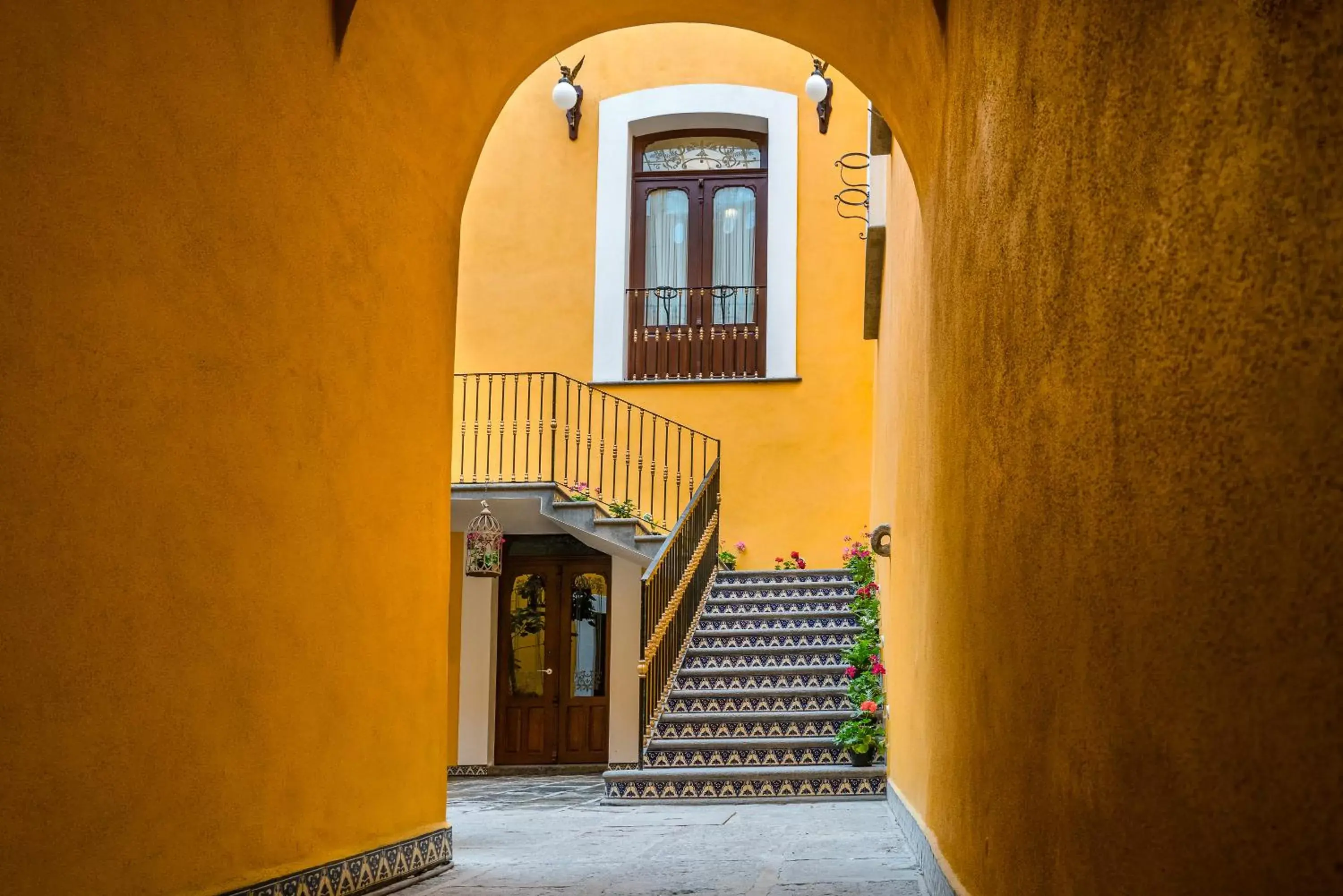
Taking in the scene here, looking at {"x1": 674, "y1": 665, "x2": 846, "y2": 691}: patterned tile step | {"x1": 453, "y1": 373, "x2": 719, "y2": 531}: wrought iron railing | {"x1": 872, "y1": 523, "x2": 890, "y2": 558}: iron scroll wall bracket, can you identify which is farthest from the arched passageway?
{"x1": 453, "y1": 373, "x2": 719, "y2": 531}: wrought iron railing

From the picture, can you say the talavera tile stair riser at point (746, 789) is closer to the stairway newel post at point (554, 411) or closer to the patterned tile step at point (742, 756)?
the patterned tile step at point (742, 756)

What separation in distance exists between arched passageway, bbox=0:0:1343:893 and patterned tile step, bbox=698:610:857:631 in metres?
4.38

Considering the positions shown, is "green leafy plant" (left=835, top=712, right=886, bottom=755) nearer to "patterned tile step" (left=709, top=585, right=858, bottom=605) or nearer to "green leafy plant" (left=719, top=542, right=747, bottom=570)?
"patterned tile step" (left=709, top=585, right=858, bottom=605)

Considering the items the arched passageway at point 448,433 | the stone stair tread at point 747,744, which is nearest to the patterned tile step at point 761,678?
the stone stair tread at point 747,744

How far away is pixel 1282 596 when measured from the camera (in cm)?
107

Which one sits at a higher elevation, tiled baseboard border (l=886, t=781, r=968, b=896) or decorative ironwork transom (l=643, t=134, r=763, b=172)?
decorative ironwork transom (l=643, t=134, r=763, b=172)

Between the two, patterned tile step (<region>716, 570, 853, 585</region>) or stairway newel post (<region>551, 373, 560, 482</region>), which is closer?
stairway newel post (<region>551, 373, 560, 482</region>)

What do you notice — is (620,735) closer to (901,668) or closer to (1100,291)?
(901,668)

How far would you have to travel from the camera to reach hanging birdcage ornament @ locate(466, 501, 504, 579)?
33.2ft

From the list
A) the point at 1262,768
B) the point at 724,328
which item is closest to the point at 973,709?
the point at 1262,768

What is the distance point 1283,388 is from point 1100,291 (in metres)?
0.62

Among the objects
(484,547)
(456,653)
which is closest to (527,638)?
(456,653)

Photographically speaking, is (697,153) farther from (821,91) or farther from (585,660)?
(585,660)

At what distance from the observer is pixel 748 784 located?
799cm
